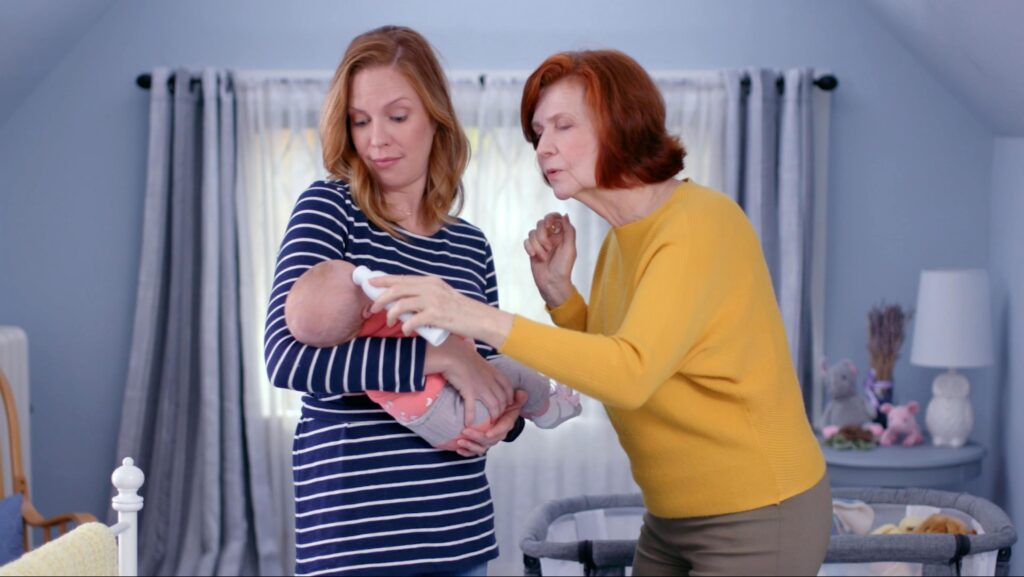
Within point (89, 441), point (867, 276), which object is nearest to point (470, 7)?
point (867, 276)

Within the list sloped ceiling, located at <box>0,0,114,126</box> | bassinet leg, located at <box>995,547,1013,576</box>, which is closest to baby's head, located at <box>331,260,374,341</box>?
bassinet leg, located at <box>995,547,1013,576</box>

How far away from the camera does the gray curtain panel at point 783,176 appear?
3824 millimetres

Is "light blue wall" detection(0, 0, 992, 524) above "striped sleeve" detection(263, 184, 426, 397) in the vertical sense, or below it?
above

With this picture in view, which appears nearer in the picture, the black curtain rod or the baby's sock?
the baby's sock

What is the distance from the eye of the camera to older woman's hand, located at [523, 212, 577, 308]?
5.91 ft

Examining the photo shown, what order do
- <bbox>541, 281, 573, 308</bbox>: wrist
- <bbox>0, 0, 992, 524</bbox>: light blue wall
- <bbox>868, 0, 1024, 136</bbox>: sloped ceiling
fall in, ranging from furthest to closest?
1. <bbox>0, 0, 992, 524</bbox>: light blue wall
2. <bbox>868, 0, 1024, 136</bbox>: sloped ceiling
3. <bbox>541, 281, 573, 308</bbox>: wrist

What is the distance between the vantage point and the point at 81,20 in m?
3.81

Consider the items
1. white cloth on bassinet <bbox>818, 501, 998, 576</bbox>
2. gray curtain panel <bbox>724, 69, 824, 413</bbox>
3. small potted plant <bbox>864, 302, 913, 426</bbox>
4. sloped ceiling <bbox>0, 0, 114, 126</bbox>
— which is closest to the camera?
white cloth on bassinet <bbox>818, 501, 998, 576</bbox>

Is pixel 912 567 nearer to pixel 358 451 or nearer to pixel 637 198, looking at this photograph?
pixel 637 198

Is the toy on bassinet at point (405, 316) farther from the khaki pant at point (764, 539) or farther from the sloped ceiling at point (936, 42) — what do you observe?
the sloped ceiling at point (936, 42)

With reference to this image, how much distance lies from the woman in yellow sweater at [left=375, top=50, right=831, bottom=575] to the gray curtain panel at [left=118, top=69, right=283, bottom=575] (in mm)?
2482

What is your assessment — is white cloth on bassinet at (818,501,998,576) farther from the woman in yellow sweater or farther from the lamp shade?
the woman in yellow sweater

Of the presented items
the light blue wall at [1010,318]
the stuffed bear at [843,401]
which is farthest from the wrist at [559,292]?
the light blue wall at [1010,318]

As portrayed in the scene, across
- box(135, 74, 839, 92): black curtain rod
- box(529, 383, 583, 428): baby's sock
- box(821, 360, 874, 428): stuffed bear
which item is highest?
box(135, 74, 839, 92): black curtain rod
